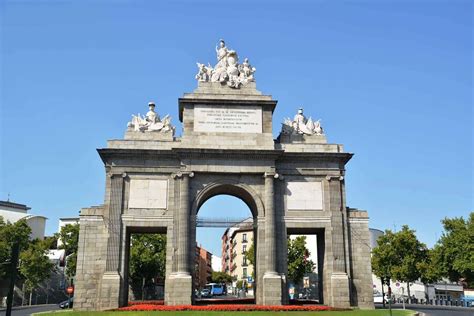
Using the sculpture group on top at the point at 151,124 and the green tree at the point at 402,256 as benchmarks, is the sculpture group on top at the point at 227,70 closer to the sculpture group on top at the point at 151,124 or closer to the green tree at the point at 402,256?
the sculpture group on top at the point at 151,124

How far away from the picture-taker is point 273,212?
120 feet

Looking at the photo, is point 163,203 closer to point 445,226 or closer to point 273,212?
point 273,212

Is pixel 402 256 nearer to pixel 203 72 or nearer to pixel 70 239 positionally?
pixel 203 72

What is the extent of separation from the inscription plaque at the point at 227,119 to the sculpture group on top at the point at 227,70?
7.50 feet

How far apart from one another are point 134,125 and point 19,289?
37925 mm

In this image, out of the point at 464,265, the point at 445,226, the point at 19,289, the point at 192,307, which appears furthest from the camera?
the point at 19,289

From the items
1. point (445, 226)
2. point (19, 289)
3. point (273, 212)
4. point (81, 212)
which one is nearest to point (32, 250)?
point (19, 289)

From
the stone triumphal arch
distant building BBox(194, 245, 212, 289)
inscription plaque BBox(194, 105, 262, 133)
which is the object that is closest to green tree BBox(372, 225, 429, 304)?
the stone triumphal arch

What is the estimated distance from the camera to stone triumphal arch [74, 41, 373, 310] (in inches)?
1409

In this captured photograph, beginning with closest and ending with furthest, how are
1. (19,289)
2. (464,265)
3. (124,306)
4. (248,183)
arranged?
(124,306) → (248,183) → (464,265) → (19,289)

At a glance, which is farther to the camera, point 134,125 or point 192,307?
point 134,125

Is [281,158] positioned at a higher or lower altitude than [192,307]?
higher

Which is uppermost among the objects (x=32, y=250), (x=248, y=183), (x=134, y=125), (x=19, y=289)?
(x=134, y=125)

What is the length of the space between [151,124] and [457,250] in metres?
36.3
